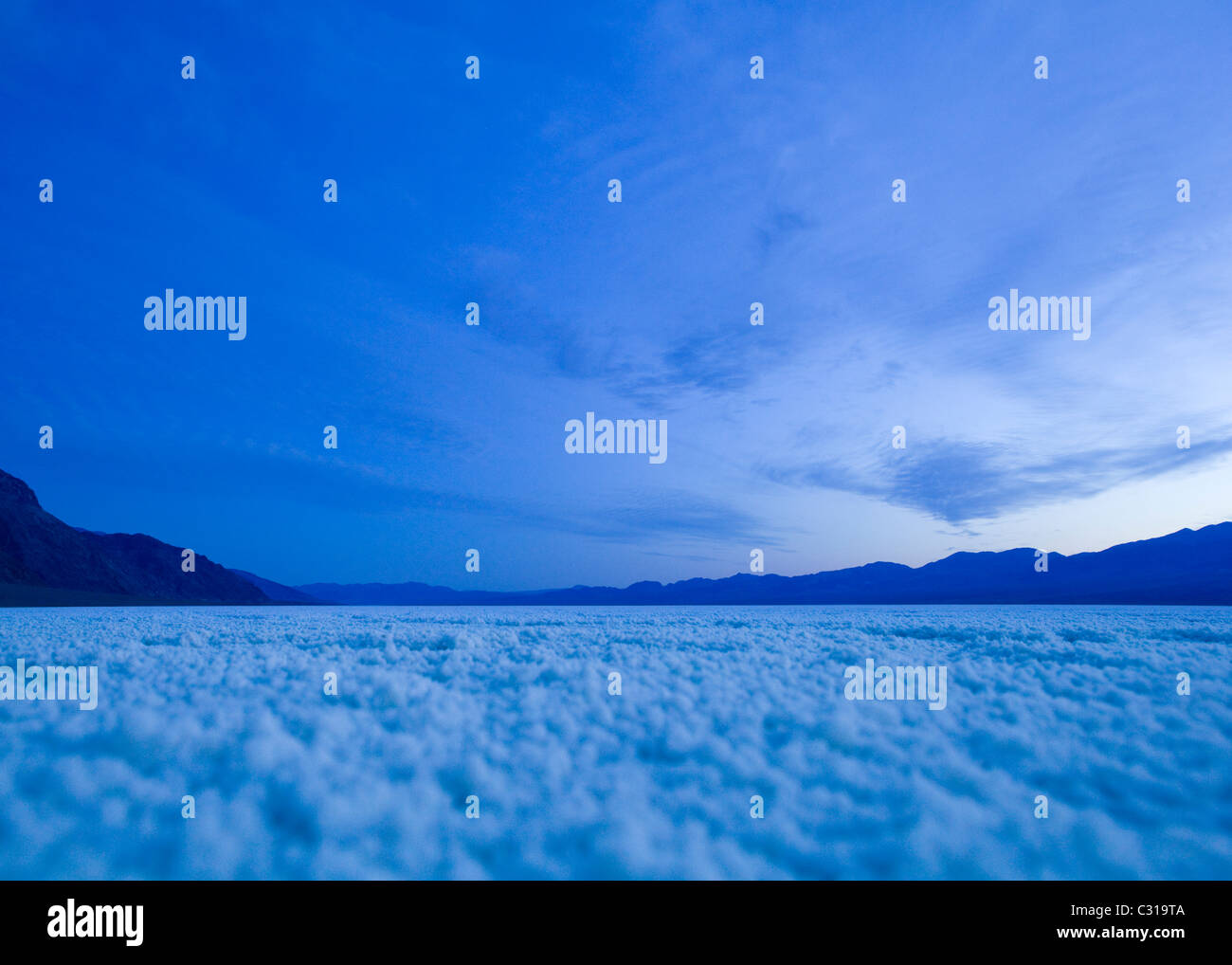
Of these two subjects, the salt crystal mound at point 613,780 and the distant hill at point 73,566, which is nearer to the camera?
the salt crystal mound at point 613,780

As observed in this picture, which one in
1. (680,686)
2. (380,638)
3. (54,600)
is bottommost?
(54,600)

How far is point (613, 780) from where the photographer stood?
5.93 metres

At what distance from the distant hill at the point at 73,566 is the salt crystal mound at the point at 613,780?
315ft

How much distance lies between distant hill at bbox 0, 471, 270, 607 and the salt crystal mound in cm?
9598

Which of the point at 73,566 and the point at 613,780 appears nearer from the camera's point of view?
the point at 613,780

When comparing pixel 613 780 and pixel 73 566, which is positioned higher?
pixel 613 780

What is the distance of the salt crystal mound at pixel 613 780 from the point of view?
4.52m

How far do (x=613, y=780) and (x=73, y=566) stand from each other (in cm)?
12732

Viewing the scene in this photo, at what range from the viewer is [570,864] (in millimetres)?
4465

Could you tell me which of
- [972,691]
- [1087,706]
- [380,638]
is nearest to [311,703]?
[972,691]
